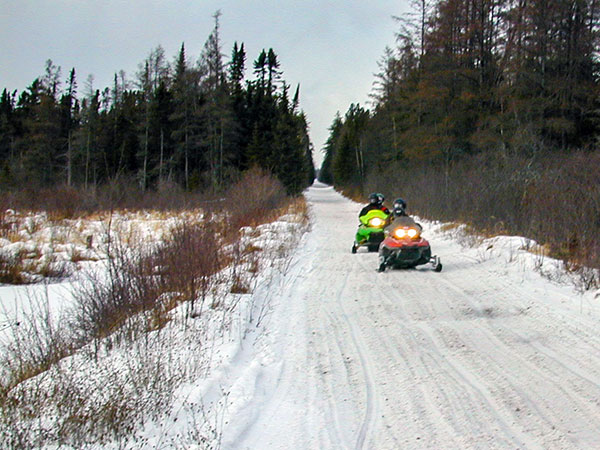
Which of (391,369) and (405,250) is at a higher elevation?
(405,250)

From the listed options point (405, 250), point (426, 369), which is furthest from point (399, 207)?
point (426, 369)

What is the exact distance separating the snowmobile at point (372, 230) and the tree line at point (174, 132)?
21.2 metres

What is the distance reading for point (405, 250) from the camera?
9062mm

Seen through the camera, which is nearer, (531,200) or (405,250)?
(405,250)

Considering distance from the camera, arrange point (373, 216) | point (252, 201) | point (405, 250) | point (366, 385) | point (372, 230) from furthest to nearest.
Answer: point (252, 201)
point (373, 216)
point (372, 230)
point (405, 250)
point (366, 385)

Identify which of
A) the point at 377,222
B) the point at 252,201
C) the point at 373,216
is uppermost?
the point at 252,201

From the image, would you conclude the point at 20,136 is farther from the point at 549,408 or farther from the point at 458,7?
the point at 549,408

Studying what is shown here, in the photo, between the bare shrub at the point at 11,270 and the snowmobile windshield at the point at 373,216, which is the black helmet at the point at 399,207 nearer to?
the snowmobile windshield at the point at 373,216

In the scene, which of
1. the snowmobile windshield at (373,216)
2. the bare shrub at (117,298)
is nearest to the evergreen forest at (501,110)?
the snowmobile windshield at (373,216)

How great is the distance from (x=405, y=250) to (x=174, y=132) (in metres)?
34.4

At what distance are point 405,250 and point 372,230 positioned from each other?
272 cm

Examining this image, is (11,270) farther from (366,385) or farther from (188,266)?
(366,385)

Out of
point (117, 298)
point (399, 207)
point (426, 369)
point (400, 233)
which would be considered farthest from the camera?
point (399, 207)

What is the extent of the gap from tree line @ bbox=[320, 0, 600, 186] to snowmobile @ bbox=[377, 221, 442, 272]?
878cm
